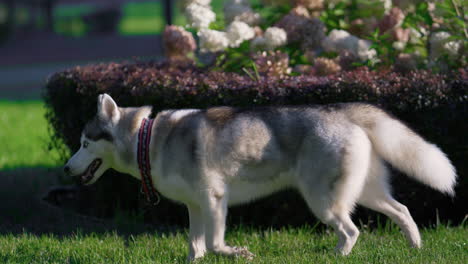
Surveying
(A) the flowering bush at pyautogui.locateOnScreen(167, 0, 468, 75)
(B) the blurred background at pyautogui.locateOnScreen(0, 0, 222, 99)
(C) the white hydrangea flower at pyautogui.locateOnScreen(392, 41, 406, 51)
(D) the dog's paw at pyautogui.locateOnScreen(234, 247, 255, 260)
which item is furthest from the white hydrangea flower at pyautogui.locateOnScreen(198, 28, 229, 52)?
(B) the blurred background at pyautogui.locateOnScreen(0, 0, 222, 99)

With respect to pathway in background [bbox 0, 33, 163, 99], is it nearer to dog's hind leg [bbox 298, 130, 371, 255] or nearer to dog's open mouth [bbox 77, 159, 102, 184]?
dog's open mouth [bbox 77, 159, 102, 184]

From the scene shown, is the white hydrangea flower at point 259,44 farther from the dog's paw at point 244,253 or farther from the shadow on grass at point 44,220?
the dog's paw at point 244,253

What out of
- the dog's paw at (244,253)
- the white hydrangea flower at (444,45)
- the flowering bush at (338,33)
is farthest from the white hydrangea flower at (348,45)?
the dog's paw at (244,253)

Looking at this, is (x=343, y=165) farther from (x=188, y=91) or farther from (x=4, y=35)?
(x=4, y=35)

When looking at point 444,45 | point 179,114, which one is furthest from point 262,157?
point 444,45

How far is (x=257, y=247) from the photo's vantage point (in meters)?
5.15

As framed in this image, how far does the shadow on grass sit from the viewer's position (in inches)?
223

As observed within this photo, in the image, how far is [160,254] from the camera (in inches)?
193

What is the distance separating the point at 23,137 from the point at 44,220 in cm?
486

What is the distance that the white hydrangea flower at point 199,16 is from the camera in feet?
22.2

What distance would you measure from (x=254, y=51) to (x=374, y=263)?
2.76 meters

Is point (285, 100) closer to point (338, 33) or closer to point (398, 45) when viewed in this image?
point (338, 33)

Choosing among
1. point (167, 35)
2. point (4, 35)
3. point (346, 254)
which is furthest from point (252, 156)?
point (4, 35)

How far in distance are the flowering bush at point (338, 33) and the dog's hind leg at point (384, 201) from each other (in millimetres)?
1601
